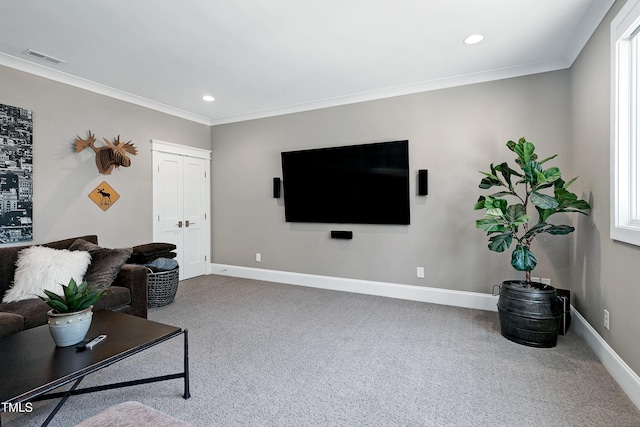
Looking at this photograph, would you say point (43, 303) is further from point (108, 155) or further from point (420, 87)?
point (420, 87)

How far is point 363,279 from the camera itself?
14.6 ft

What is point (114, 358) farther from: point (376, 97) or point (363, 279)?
point (376, 97)

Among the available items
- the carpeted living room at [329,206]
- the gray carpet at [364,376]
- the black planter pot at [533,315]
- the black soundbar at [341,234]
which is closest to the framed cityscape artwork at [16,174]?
the carpeted living room at [329,206]

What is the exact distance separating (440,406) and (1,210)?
4.21 m

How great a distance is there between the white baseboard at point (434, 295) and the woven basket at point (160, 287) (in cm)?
155

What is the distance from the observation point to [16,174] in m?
3.29

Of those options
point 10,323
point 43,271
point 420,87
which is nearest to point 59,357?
point 10,323

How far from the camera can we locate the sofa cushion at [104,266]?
9.46 ft

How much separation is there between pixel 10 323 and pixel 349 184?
3573 millimetres

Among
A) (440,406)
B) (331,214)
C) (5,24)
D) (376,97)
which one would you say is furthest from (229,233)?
(440,406)

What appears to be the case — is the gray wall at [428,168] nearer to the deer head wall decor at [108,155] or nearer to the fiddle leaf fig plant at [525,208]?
the fiddle leaf fig plant at [525,208]

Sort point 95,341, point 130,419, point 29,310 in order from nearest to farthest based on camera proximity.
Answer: point 130,419, point 95,341, point 29,310

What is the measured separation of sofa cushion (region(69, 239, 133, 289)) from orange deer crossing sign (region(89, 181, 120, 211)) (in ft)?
3.81

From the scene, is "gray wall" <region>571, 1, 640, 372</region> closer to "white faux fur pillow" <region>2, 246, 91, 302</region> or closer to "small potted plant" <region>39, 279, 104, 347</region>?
"small potted plant" <region>39, 279, 104, 347</region>
